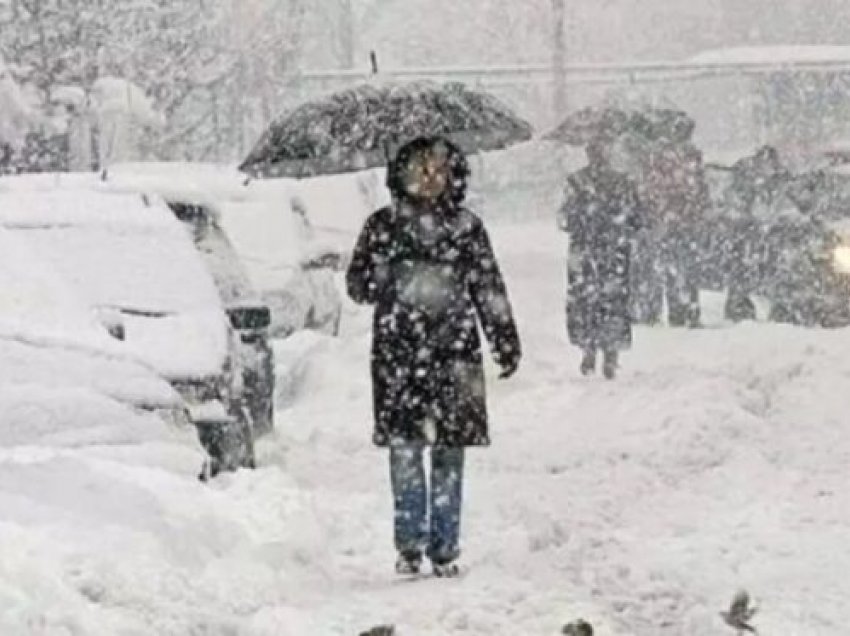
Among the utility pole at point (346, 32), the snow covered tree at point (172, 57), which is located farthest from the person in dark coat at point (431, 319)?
the utility pole at point (346, 32)

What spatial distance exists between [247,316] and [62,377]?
252 centimetres

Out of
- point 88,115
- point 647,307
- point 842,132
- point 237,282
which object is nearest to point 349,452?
point 237,282

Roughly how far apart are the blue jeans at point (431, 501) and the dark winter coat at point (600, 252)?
20.6 ft

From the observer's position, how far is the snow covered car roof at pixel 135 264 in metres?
9.62

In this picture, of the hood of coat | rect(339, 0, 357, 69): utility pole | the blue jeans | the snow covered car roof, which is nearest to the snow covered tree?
rect(339, 0, 357, 69): utility pole

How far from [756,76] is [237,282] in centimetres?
2720

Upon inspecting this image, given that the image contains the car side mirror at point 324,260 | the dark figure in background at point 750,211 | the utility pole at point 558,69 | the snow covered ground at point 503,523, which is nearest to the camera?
the snow covered ground at point 503,523

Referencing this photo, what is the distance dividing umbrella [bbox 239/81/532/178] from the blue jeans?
5.59 feet

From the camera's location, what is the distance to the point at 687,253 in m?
18.1

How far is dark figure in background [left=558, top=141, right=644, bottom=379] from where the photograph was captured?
13.9 metres

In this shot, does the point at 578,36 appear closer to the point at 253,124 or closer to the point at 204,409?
the point at 253,124

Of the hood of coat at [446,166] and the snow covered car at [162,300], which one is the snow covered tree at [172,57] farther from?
the hood of coat at [446,166]

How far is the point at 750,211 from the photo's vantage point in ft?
60.3

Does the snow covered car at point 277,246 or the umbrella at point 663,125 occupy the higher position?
the umbrella at point 663,125
